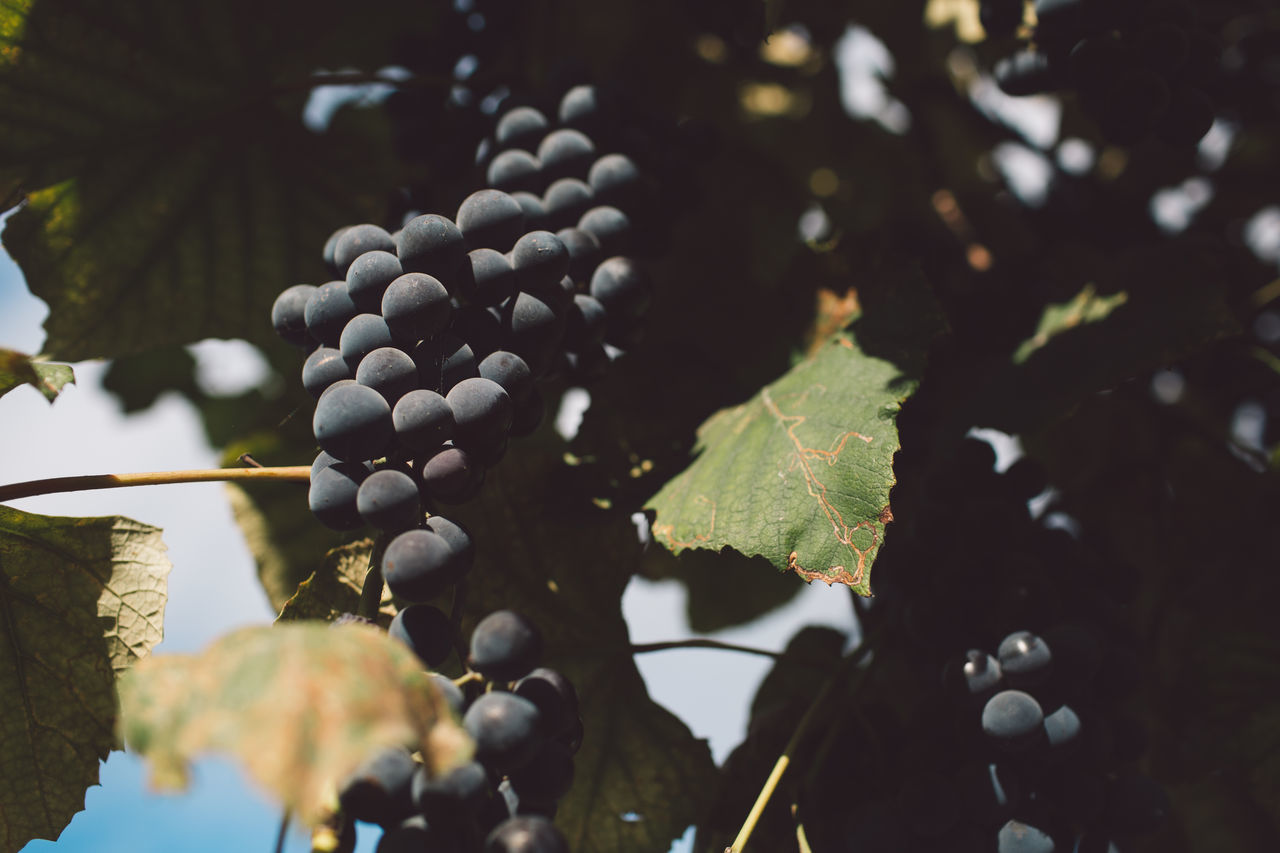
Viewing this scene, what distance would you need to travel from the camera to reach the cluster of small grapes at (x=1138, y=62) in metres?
1.12

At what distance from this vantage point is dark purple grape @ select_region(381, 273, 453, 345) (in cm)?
94

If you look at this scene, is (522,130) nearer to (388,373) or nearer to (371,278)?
(371,278)

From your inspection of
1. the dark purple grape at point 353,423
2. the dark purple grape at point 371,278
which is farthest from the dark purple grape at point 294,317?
the dark purple grape at point 353,423

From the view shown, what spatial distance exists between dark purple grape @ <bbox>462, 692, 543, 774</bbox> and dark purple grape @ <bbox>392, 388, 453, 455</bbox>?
0.86 ft

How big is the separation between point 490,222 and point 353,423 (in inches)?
12.9

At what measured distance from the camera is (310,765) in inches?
22.8

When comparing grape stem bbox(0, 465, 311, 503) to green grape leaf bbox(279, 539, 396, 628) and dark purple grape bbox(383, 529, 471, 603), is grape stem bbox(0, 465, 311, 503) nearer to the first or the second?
green grape leaf bbox(279, 539, 396, 628)

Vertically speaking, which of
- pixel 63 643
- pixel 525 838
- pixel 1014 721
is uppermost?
pixel 63 643

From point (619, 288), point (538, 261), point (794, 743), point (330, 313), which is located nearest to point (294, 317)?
point (330, 313)

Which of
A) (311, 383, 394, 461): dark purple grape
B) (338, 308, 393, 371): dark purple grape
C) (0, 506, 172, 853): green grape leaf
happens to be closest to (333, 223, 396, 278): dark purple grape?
(338, 308, 393, 371): dark purple grape

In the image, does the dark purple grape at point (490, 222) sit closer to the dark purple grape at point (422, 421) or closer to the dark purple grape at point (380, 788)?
the dark purple grape at point (422, 421)

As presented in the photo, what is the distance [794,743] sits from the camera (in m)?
1.10

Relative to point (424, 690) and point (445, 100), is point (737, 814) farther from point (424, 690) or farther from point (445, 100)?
point (445, 100)

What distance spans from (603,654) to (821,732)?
33 centimetres
